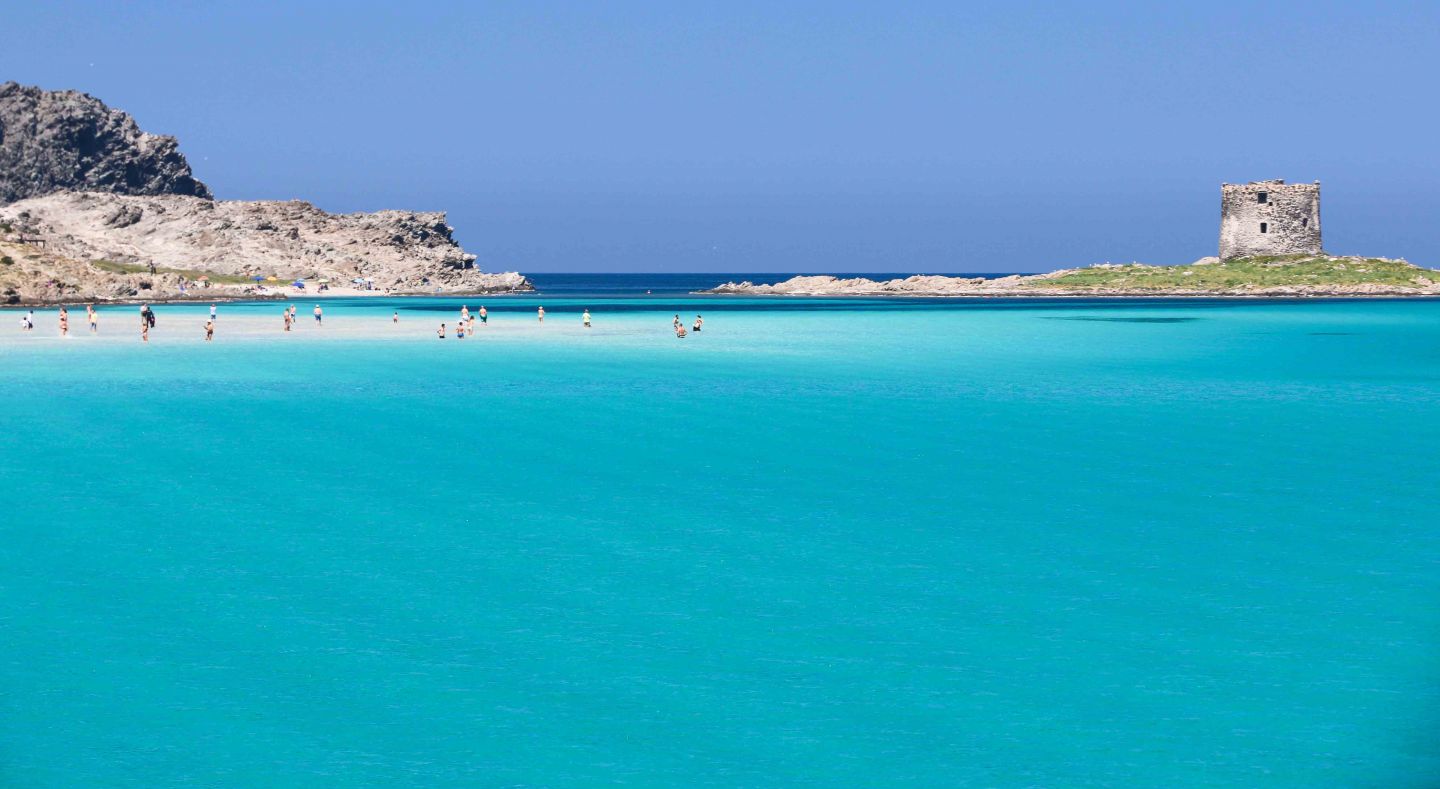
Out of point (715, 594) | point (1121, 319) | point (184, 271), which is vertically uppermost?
point (184, 271)

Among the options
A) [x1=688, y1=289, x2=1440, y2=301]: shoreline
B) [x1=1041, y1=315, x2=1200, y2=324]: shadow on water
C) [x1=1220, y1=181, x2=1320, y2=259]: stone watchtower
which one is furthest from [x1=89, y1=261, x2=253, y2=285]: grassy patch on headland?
[x1=1220, y1=181, x2=1320, y2=259]: stone watchtower

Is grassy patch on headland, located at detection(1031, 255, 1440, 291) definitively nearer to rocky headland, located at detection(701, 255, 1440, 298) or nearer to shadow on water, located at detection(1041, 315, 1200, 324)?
rocky headland, located at detection(701, 255, 1440, 298)

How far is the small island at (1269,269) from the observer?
15188cm

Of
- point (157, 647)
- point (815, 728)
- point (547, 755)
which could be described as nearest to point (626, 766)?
point (547, 755)

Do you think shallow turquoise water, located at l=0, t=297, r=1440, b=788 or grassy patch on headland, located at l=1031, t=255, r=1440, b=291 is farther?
grassy patch on headland, located at l=1031, t=255, r=1440, b=291

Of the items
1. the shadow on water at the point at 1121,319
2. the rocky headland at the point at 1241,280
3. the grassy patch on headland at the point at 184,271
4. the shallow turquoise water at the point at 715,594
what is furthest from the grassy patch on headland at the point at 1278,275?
the shallow turquoise water at the point at 715,594

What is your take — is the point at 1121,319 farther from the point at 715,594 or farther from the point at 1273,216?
the point at 715,594

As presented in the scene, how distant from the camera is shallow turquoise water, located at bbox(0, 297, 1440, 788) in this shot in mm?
13305

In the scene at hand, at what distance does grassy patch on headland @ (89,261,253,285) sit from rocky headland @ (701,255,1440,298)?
91.1 meters

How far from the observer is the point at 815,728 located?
45.0 feet

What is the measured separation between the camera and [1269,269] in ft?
511

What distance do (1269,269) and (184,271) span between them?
13146cm

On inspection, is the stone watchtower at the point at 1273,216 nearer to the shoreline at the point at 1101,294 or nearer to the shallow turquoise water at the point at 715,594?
the shoreline at the point at 1101,294

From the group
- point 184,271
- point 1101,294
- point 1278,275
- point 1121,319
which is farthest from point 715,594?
point 184,271
